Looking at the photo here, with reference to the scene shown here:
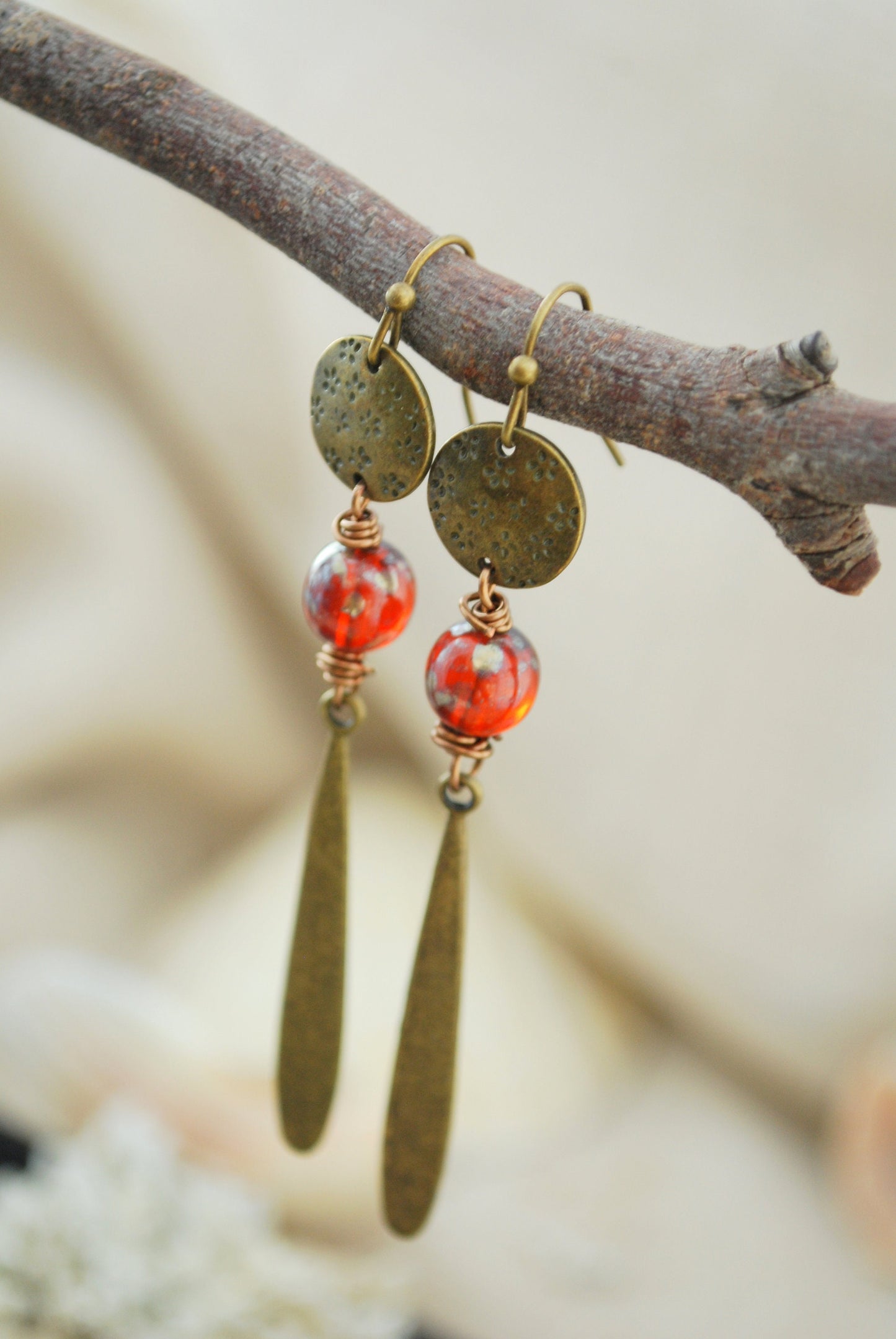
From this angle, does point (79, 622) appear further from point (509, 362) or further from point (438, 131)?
point (509, 362)

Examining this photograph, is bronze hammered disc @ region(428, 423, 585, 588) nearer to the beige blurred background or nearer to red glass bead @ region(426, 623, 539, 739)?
red glass bead @ region(426, 623, 539, 739)

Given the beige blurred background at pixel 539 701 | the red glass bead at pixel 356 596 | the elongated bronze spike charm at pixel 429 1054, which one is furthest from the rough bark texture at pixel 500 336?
the beige blurred background at pixel 539 701

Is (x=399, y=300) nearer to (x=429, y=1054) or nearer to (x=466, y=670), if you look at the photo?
(x=466, y=670)

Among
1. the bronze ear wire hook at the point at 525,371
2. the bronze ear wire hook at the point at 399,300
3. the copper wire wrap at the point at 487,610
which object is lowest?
the copper wire wrap at the point at 487,610

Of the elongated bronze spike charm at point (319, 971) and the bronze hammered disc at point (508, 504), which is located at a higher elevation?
the bronze hammered disc at point (508, 504)

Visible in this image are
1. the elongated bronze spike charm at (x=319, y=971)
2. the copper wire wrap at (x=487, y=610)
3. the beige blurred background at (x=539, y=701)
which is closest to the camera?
the copper wire wrap at (x=487, y=610)

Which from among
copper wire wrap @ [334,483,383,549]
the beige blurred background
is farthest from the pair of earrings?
the beige blurred background

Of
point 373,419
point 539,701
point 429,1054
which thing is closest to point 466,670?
point 373,419

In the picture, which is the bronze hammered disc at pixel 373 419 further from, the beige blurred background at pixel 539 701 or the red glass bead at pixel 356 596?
the beige blurred background at pixel 539 701
